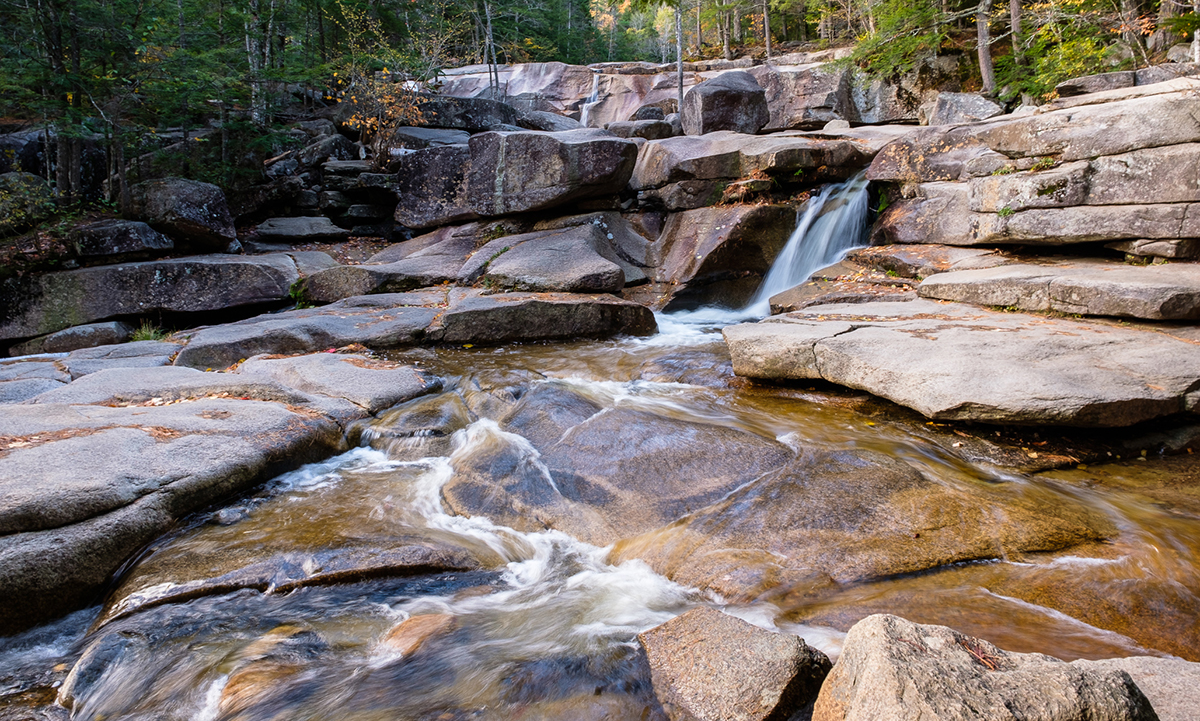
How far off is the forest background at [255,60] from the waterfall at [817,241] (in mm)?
4456

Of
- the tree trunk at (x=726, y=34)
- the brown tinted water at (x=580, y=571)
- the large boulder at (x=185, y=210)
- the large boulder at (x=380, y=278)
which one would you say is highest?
the tree trunk at (x=726, y=34)

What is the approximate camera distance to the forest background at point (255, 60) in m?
10.4

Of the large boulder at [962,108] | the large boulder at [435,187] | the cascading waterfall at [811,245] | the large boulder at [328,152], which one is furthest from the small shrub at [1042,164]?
the large boulder at [328,152]

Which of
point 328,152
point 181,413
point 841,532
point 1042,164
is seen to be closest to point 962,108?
point 1042,164

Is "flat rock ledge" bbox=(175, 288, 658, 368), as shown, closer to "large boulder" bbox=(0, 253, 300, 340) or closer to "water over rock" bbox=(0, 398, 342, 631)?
"large boulder" bbox=(0, 253, 300, 340)

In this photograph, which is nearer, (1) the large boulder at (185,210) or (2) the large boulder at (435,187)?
(1) the large boulder at (185,210)

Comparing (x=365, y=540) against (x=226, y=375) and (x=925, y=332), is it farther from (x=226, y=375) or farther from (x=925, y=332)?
(x=925, y=332)

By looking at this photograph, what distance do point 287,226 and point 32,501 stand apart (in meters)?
12.3

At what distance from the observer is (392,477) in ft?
17.6

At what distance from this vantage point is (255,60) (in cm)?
1529

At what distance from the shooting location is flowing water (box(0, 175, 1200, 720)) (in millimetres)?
3133

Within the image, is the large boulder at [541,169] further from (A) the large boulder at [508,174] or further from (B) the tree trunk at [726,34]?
(B) the tree trunk at [726,34]

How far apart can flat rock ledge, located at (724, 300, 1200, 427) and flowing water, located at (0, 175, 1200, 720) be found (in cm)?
48

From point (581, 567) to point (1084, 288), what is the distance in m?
6.64
